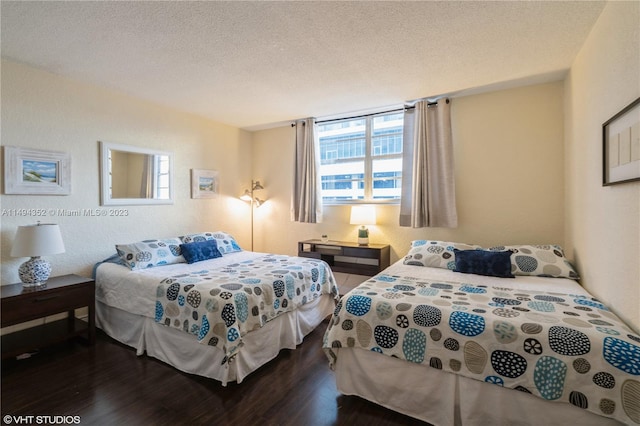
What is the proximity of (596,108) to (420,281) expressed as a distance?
68.9 inches

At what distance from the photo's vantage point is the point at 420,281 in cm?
243

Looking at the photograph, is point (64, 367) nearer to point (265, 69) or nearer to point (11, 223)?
point (11, 223)

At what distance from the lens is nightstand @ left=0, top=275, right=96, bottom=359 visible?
7.41 feet

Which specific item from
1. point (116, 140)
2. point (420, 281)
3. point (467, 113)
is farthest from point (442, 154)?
point (116, 140)

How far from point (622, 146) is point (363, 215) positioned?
2480 millimetres

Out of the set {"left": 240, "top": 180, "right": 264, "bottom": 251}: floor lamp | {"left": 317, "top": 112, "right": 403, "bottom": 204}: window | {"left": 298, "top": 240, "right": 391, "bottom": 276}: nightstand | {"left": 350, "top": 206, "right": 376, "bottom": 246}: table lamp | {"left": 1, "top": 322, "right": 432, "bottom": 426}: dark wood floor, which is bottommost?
{"left": 1, "top": 322, "right": 432, "bottom": 426}: dark wood floor

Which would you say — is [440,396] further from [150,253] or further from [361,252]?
[150,253]

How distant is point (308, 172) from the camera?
4.30m

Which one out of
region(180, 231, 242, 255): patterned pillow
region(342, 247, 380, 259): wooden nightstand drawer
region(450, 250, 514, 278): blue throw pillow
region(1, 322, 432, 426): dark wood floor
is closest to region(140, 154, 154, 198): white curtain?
region(180, 231, 242, 255): patterned pillow

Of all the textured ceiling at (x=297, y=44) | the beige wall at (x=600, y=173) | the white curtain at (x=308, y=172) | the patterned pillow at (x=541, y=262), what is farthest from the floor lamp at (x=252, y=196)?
the beige wall at (x=600, y=173)

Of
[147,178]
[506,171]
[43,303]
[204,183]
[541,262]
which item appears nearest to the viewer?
[43,303]

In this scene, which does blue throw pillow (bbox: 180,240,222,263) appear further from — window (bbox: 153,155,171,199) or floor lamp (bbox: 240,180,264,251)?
floor lamp (bbox: 240,180,264,251)

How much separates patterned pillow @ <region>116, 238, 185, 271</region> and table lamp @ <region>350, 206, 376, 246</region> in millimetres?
2126

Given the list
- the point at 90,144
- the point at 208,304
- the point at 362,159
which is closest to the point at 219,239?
the point at 90,144
